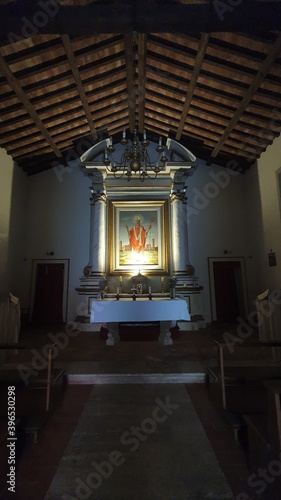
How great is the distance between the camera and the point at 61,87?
560 cm

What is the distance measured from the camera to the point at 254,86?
514cm

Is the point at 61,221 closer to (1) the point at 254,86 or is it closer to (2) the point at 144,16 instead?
(1) the point at 254,86

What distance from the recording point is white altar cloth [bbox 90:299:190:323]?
486 cm

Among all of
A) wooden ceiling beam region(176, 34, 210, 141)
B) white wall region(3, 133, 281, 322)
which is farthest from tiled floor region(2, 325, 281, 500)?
wooden ceiling beam region(176, 34, 210, 141)

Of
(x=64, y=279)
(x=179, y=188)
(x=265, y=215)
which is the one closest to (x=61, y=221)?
(x=64, y=279)

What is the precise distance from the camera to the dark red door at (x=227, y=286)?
827 cm

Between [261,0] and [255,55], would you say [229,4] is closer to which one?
[261,0]

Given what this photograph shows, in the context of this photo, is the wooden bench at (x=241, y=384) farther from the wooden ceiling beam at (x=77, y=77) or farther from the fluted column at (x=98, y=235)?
the wooden ceiling beam at (x=77, y=77)

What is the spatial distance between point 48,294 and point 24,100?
5200 millimetres

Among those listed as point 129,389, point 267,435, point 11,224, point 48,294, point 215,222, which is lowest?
point 129,389

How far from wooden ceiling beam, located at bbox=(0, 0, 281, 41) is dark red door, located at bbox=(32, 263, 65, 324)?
6258mm

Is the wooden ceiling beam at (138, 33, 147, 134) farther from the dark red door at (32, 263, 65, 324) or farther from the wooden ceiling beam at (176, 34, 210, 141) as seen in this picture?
the dark red door at (32, 263, 65, 324)

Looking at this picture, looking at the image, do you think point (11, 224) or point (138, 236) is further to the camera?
point (138, 236)

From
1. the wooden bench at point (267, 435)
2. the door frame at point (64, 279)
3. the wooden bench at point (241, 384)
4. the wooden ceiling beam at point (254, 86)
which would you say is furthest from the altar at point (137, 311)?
the wooden ceiling beam at point (254, 86)
